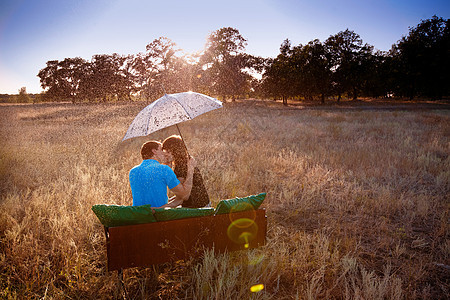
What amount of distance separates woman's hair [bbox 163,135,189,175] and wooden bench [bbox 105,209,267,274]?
1.11 m

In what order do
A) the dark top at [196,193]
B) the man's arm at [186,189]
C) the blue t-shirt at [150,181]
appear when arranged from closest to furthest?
the blue t-shirt at [150,181] < the man's arm at [186,189] < the dark top at [196,193]

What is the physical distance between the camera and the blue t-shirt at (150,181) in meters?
2.94

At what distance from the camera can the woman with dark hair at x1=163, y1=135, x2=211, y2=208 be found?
11.3ft

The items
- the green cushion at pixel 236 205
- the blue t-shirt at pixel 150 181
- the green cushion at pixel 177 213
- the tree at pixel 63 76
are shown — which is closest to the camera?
the green cushion at pixel 177 213

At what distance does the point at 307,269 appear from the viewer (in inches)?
122

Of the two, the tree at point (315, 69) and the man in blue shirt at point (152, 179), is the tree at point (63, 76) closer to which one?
the tree at point (315, 69)

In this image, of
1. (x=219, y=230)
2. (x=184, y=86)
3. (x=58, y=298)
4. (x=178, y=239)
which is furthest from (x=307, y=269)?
(x=184, y=86)

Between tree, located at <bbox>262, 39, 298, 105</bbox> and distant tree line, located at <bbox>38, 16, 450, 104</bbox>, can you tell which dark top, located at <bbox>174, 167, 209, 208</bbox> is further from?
tree, located at <bbox>262, 39, 298, 105</bbox>

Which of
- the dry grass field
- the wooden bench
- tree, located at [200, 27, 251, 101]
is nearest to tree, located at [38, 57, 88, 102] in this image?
tree, located at [200, 27, 251, 101]

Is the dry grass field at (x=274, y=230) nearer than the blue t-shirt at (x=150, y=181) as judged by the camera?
Yes

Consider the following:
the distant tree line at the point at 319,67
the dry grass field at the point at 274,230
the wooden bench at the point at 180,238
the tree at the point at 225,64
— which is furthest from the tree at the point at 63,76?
the wooden bench at the point at 180,238

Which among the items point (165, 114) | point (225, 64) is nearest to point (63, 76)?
point (225, 64)

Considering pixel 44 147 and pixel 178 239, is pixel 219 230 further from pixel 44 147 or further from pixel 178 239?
pixel 44 147

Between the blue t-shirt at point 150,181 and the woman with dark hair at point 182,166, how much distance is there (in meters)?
0.48
